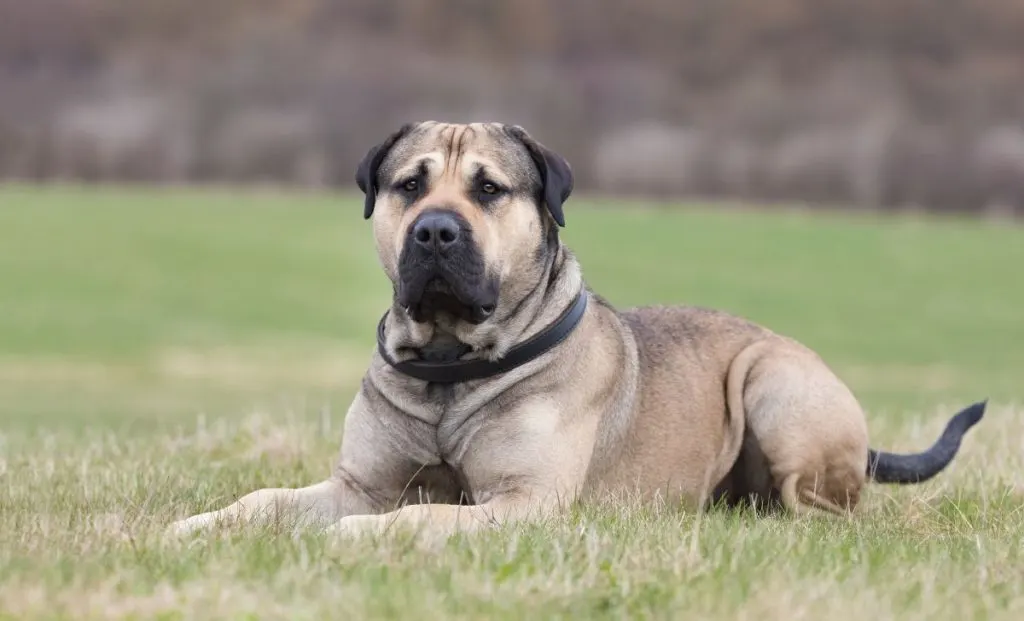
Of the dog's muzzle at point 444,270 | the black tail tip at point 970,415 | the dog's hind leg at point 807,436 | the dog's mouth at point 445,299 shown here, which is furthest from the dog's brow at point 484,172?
the black tail tip at point 970,415

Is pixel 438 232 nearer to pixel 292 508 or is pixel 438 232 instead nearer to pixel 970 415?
pixel 292 508

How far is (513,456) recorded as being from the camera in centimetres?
582

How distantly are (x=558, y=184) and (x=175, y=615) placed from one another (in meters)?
2.85

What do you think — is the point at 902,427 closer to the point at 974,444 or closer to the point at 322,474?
the point at 974,444

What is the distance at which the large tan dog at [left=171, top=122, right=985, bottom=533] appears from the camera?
18.6 ft

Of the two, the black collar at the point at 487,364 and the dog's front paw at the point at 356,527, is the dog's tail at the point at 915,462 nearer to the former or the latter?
the black collar at the point at 487,364

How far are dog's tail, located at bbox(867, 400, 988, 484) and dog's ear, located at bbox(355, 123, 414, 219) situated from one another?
2832 millimetres

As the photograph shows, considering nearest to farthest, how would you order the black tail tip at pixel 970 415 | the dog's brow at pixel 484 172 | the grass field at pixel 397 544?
the grass field at pixel 397 544 < the dog's brow at pixel 484 172 < the black tail tip at pixel 970 415

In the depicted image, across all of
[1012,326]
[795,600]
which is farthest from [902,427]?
[1012,326]

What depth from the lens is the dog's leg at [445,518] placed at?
500cm

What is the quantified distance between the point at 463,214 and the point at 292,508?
1.46m

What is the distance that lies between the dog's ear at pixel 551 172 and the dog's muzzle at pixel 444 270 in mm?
485

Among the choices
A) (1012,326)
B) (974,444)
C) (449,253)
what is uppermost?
(449,253)

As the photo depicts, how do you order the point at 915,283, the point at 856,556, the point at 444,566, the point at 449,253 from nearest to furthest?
the point at 444,566 < the point at 856,556 < the point at 449,253 < the point at 915,283
